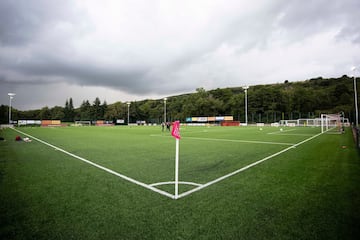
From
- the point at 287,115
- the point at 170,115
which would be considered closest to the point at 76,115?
the point at 170,115

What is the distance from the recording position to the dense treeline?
69.6 m

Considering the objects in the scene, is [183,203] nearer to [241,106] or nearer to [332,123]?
[332,123]

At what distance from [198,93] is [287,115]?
4476 centimetres

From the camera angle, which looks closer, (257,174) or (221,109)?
(257,174)

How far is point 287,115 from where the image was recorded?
215ft

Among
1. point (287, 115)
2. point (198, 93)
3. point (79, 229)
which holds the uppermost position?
point (198, 93)

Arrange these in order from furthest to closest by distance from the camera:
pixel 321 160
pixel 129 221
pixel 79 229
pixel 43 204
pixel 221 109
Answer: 1. pixel 221 109
2. pixel 321 160
3. pixel 43 204
4. pixel 129 221
5. pixel 79 229

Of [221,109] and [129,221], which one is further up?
[221,109]

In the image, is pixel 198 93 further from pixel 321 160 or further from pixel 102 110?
pixel 321 160

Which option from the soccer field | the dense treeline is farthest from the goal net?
the dense treeline

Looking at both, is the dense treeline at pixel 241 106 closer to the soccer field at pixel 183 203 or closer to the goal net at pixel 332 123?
the goal net at pixel 332 123

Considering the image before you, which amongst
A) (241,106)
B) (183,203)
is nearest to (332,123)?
(241,106)

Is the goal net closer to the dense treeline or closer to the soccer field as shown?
the soccer field

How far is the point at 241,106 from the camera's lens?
80000mm
